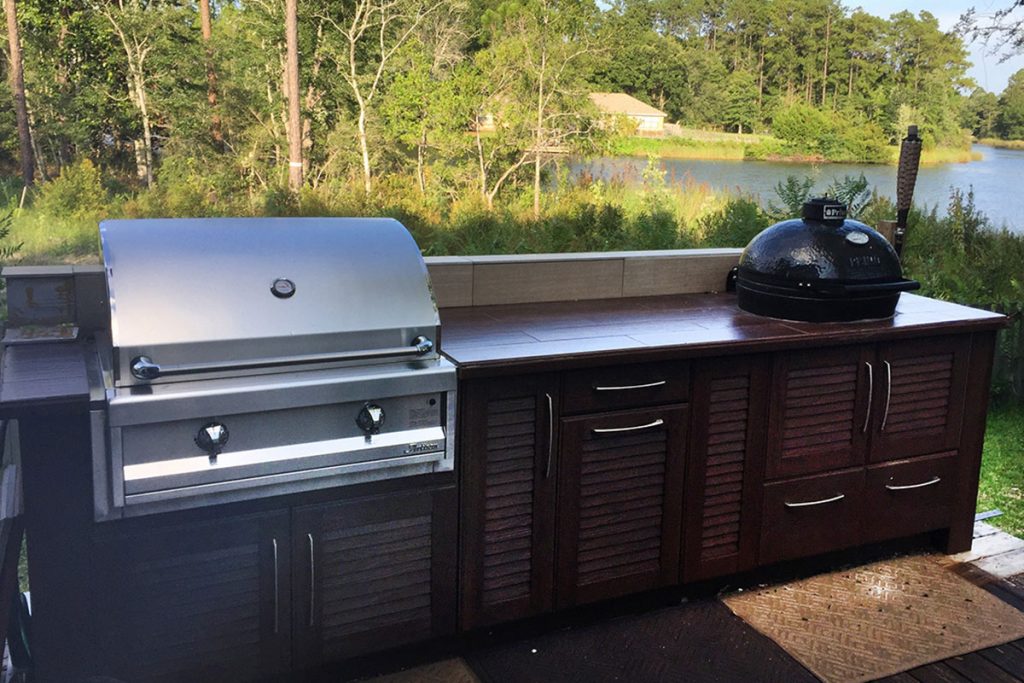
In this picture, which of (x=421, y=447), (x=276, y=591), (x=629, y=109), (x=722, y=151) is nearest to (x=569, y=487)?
(x=421, y=447)

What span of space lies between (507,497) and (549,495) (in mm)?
108

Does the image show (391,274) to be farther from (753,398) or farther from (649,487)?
(753,398)

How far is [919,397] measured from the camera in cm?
263

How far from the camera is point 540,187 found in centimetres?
1148

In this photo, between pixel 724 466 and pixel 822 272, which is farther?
pixel 822 272

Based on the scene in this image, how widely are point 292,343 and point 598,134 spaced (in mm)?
10162

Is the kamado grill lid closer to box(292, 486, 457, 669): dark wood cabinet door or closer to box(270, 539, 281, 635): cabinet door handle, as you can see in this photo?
box(292, 486, 457, 669): dark wood cabinet door

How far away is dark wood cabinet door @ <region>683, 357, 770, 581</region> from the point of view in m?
2.33

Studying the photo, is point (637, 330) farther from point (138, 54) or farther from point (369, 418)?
point (138, 54)

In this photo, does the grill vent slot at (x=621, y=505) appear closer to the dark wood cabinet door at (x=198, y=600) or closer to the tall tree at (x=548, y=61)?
the dark wood cabinet door at (x=198, y=600)

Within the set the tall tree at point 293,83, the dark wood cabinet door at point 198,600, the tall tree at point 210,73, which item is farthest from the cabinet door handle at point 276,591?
the tall tree at point 210,73

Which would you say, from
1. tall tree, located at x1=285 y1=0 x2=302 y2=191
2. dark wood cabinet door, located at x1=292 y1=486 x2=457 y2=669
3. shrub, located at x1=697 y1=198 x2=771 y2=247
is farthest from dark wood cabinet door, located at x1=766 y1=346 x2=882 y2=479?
tall tree, located at x1=285 y1=0 x2=302 y2=191

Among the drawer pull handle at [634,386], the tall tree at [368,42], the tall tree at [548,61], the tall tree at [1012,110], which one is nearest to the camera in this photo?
the drawer pull handle at [634,386]

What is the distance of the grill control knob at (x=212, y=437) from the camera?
1690mm
